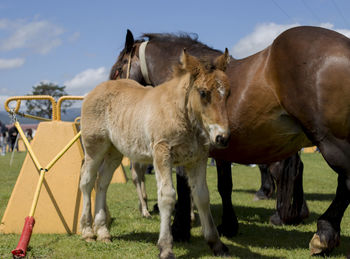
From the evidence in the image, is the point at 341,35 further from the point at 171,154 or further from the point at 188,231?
the point at 188,231

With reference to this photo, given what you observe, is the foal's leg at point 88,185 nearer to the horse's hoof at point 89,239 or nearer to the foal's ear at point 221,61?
the horse's hoof at point 89,239

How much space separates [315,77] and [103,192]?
307 cm

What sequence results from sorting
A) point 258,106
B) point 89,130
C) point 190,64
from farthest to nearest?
point 89,130
point 258,106
point 190,64

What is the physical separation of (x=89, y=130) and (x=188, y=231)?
1892 millimetres

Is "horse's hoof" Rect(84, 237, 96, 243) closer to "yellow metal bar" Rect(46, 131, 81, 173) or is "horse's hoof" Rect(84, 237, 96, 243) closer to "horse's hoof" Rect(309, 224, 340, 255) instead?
"yellow metal bar" Rect(46, 131, 81, 173)

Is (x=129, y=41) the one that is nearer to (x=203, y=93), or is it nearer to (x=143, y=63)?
(x=143, y=63)

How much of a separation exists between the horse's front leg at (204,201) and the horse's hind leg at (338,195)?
109 cm

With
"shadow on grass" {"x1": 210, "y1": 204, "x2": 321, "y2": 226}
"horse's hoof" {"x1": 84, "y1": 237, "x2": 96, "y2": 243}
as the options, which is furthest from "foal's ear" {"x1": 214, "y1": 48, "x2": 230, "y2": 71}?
"shadow on grass" {"x1": 210, "y1": 204, "x2": 321, "y2": 226}

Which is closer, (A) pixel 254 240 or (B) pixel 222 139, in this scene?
(B) pixel 222 139

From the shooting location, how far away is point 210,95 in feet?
12.1

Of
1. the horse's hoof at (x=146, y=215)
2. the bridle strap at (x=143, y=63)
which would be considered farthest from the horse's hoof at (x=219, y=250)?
the bridle strap at (x=143, y=63)

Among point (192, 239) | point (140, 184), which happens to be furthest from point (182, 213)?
point (140, 184)

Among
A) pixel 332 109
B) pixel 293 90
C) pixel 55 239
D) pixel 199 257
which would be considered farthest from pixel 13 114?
pixel 332 109

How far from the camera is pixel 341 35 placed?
4375mm
